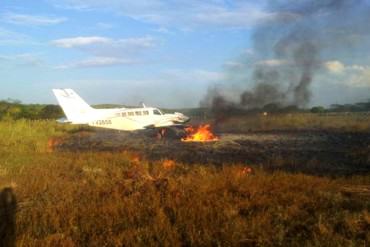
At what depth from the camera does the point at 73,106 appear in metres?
44.4

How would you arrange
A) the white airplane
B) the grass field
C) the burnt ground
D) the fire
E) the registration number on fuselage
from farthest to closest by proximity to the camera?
the registration number on fuselage → the white airplane → the fire → the burnt ground → the grass field

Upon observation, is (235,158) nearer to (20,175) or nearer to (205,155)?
(205,155)

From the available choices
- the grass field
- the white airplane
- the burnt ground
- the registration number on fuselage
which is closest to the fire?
the burnt ground

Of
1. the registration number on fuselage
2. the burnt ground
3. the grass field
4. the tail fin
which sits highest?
the tail fin

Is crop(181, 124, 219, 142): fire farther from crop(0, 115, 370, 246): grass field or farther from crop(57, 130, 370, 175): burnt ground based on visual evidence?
crop(0, 115, 370, 246): grass field

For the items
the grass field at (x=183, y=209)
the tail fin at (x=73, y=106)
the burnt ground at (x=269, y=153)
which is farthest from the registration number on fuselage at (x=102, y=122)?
the grass field at (x=183, y=209)

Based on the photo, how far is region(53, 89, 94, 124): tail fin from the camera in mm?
44016

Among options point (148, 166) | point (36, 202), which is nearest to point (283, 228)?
point (36, 202)

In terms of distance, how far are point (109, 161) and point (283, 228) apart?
12.5 meters

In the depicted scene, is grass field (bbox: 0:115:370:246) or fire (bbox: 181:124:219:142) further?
fire (bbox: 181:124:219:142)

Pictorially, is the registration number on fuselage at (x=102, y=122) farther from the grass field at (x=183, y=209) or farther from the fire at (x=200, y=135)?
the grass field at (x=183, y=209)

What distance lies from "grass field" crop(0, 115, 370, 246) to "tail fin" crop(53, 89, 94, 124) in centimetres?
2805

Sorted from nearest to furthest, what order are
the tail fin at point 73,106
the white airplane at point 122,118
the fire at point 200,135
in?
1. the fire at point 200,135
2. the white airplane at point 122,118
3. the tail fin at point 73,106

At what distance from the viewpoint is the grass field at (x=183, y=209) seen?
817 centimetres
